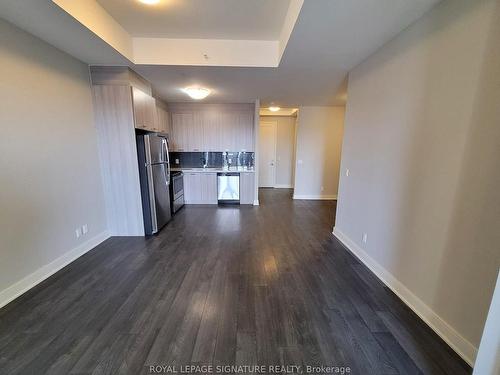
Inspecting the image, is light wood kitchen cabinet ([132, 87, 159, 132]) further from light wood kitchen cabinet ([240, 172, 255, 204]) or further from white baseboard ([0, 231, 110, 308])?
light wood kitchen cabinet ([240, 172, 255, 204])

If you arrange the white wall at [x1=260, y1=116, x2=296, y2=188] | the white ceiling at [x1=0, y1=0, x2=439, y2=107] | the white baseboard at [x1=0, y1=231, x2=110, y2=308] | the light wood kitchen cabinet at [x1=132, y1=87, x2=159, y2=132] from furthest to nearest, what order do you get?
the white wall at [x1=260, y1=116, x2=296, y2=188] < the light wood kitchen cabinet at [x1=132, y1=87, x2=159, y2=132] < the white baseboard at [x1=0, y1=231, x2=110, y2=308] < the white ceiling at [x1=0, y1=0, x2=439, y2=107]

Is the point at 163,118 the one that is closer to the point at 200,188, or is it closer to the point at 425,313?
the point at 200,188

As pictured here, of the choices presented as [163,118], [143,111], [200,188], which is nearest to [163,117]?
[163,118]

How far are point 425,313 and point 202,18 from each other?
12.0 ft

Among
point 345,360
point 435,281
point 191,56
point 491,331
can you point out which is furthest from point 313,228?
point 191,56

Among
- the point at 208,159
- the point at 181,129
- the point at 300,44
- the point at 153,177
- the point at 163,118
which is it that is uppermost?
the point at 300,44

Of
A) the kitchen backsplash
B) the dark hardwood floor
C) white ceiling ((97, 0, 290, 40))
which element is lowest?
the dark hardwood floor

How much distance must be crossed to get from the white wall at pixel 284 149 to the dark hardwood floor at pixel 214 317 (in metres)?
4.76

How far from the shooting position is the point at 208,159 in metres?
5.76

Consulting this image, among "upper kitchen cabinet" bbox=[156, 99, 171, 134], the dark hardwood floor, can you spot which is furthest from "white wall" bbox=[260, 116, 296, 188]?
the dark hardwood floor

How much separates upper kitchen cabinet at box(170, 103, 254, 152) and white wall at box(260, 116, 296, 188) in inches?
83.6

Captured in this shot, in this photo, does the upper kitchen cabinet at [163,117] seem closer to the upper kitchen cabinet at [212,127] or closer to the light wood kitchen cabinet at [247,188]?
the upper kitchen cabinet at [212,127]

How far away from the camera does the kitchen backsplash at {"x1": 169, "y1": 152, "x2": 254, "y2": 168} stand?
5.71m

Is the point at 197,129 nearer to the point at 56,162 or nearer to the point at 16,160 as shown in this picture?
the point at 56,162
